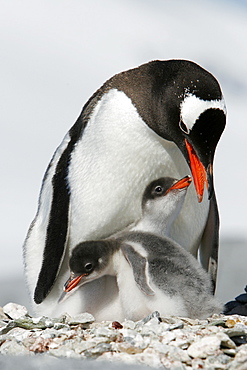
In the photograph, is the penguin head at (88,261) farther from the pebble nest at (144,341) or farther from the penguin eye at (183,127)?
the penguin eye at (183,127)

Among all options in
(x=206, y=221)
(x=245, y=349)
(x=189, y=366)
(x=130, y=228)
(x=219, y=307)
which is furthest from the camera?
(x=206, y=221)

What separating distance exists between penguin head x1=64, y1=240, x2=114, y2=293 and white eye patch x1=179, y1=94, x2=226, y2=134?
64cm

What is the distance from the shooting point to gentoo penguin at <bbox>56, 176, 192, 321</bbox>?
3.19 metres

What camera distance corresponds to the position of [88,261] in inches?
123

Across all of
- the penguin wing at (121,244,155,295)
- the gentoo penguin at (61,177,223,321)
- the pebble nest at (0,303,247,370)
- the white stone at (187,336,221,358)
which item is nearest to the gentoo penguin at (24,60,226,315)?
the gentoo penguin at (61,177,223,321)

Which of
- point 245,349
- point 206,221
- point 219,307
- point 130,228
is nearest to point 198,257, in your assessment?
point 206,221

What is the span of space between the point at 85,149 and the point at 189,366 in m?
1.48

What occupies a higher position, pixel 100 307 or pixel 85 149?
pixel 85 149

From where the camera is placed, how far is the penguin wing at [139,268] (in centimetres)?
288

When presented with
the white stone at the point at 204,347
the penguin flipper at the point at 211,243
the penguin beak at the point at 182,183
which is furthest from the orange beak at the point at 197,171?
→ the white stone at the point at 204,347

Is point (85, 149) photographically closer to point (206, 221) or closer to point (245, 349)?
point (206, 221)

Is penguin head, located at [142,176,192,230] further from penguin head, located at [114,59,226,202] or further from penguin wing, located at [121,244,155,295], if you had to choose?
penguin wing, located at [121,244,155,295]

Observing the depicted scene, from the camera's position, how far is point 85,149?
3408 millimetres

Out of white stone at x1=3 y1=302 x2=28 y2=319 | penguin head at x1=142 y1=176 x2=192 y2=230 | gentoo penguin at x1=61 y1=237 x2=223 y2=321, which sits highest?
penguin head at x1=142 y1=176 x2=192 y2=230
